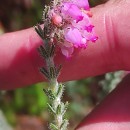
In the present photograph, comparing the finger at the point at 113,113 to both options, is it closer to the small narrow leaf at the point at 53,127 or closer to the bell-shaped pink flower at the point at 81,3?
the small narrow leaf at the point at 53,127

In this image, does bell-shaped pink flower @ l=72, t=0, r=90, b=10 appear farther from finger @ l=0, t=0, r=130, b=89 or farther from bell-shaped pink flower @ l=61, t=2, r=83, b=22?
finger @ l=0, t=0, r=130, b=89

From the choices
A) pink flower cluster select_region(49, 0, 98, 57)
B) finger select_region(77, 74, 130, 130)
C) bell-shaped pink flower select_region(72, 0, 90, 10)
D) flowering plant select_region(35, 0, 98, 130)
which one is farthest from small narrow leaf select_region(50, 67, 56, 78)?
finger select_region(77, 74, 130, 130)

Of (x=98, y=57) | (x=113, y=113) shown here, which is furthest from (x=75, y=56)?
(x=113, y=113)

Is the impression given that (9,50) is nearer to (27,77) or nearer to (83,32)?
(27,77)

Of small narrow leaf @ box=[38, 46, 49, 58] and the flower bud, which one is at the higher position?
the flower bud

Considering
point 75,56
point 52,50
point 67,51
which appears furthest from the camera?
point 75,56

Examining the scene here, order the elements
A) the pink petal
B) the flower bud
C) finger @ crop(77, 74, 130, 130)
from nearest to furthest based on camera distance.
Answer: the flower bud, the pink petal, finger @ crop(77, 74, 130, 130)

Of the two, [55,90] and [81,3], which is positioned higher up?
[81,3]

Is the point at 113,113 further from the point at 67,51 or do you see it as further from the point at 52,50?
the point at 52,50
